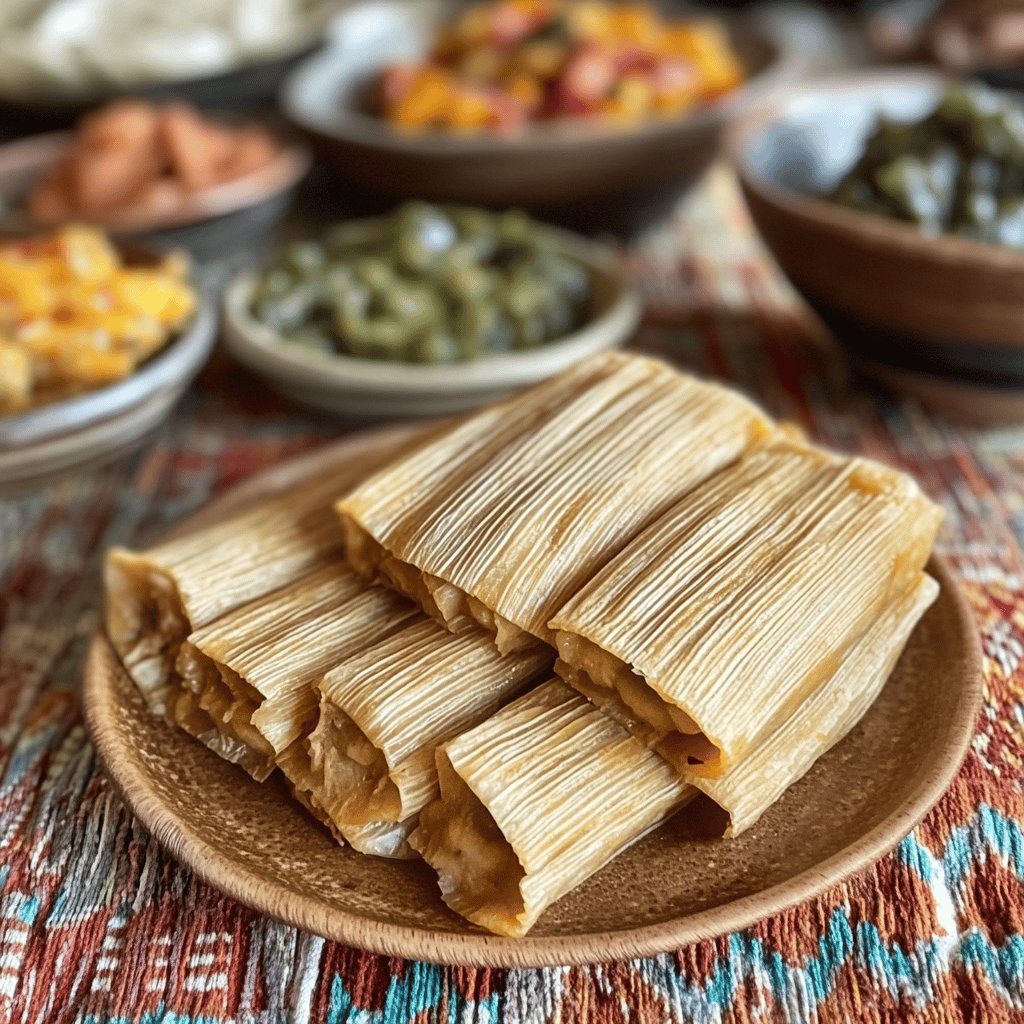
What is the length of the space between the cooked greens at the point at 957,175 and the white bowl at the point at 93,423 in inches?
41.6

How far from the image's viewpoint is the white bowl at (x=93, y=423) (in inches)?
57.8

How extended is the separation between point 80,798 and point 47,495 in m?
0.70

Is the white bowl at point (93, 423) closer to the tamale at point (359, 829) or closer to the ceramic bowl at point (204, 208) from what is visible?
the ceramic bowl at point (204, 208)

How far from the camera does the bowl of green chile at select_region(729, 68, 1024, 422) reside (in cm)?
149

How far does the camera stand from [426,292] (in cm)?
180

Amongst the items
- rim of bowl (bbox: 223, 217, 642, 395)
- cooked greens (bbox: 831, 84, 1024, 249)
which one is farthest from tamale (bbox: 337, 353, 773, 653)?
cooked greens (bbox: 831, 84, 1024, 249)

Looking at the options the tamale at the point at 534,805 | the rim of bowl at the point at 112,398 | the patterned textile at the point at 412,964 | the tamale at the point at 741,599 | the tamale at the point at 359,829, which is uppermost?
the tamale at the point at 741,599

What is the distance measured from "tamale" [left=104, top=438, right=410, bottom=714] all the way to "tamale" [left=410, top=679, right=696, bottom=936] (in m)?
0.34

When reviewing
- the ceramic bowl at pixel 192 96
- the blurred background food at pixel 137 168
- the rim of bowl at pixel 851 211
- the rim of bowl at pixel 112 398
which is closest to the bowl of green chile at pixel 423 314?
the rim of bowl at pixel 112 398

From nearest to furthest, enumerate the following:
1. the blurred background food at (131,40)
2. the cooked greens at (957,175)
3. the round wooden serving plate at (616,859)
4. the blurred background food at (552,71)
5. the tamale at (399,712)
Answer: the round wooden serving plate at (616,859) → the tamale at (399,712) → the cooked greens at (957,175) → the blurred background food at (552,71) → the blurred background food at (131,40)

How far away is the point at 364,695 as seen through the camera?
0.96 metres

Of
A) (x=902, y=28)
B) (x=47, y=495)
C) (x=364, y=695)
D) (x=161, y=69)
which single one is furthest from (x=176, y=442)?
(x=902, y=28)

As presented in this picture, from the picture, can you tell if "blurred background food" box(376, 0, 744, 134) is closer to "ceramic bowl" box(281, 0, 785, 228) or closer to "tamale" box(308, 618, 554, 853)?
"ceramic bowl" box(281, 0, 785, 228)

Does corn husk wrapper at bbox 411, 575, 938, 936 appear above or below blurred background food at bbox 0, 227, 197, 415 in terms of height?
below
